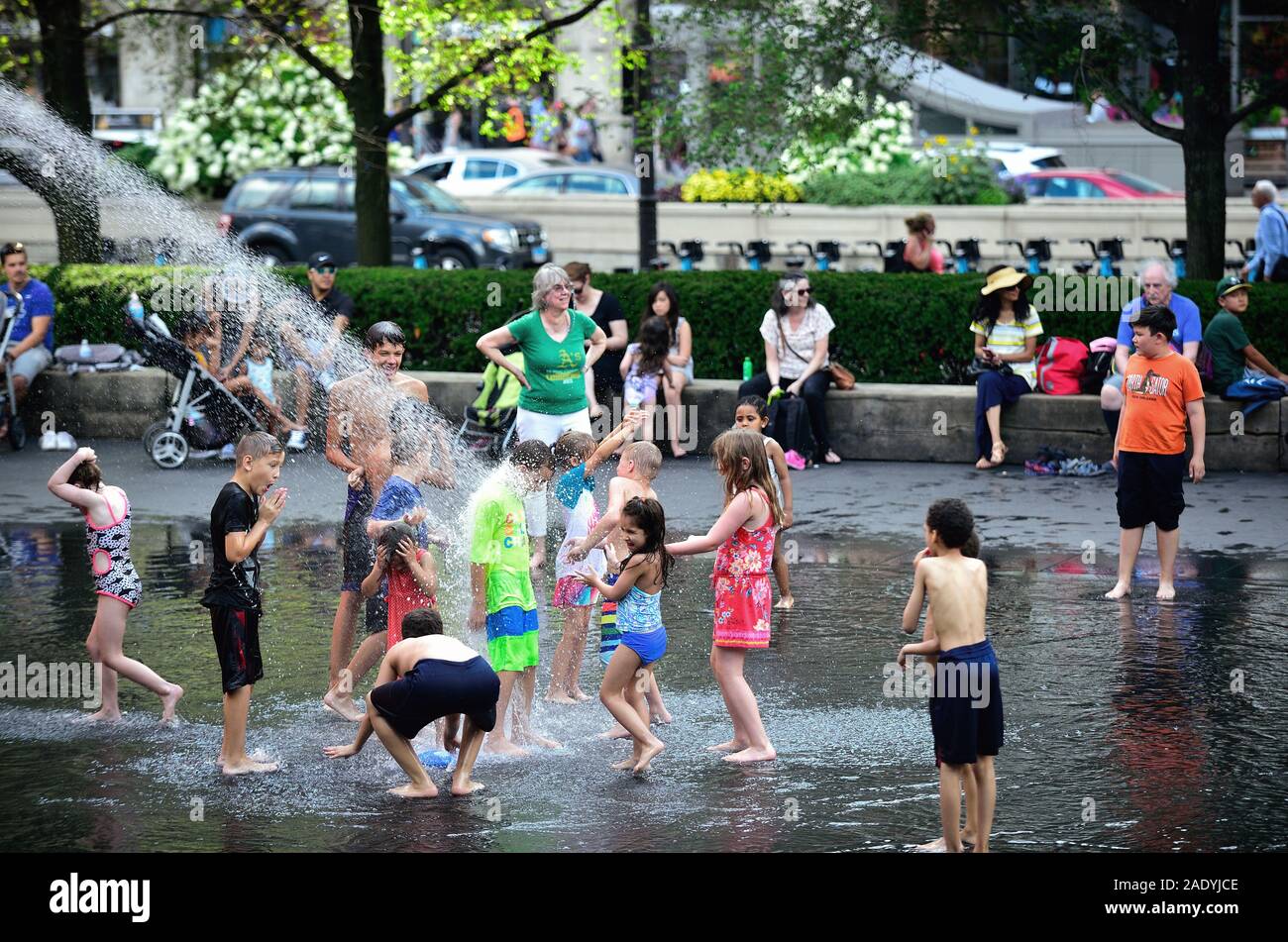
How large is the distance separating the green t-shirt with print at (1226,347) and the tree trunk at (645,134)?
625 cm

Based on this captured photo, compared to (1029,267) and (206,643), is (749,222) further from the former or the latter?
(206,643)

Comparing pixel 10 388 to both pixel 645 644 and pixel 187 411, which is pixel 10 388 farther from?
pixel 645 644

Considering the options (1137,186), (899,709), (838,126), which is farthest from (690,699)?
(1137,186)

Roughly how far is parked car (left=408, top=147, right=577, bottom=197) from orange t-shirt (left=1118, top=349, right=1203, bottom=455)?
961 inches

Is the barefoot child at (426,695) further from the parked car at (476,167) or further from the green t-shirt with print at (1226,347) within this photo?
the parked car at (476,167)

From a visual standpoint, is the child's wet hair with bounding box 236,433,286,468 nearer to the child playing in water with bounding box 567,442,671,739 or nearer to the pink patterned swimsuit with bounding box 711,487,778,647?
the child playing in water with bounding box 567,442,671,739

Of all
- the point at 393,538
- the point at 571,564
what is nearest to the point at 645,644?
the point at 571,564

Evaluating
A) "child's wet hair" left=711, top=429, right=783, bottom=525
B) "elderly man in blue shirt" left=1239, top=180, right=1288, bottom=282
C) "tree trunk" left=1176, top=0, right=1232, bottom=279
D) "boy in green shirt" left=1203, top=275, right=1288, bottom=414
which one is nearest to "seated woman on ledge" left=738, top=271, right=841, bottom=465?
"boy in green shirt" left=1203, top=275, right=1288, bottom=414

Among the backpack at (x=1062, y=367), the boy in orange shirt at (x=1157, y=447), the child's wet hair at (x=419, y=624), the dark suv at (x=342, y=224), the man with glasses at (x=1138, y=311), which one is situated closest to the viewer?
the child's wet hair at (x=419, y=624)

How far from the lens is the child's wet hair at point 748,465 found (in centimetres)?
759

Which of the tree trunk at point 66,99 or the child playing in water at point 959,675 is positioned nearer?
the child playing in water at point 959,675

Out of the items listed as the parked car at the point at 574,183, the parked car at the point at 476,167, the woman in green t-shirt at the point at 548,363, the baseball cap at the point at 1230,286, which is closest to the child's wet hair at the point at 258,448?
the woman in green t-shirt at the point at 548,363

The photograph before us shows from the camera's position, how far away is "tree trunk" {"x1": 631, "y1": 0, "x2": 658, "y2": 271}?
17406 mm

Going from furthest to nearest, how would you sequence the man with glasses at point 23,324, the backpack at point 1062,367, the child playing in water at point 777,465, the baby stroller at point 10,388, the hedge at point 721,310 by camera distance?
the man with glasses at point 23,324 < the baby stroller at point 10,388 < the hedge at point 721,310 < the backpack at point 1062,367 < the child playing in water at point 777,465
